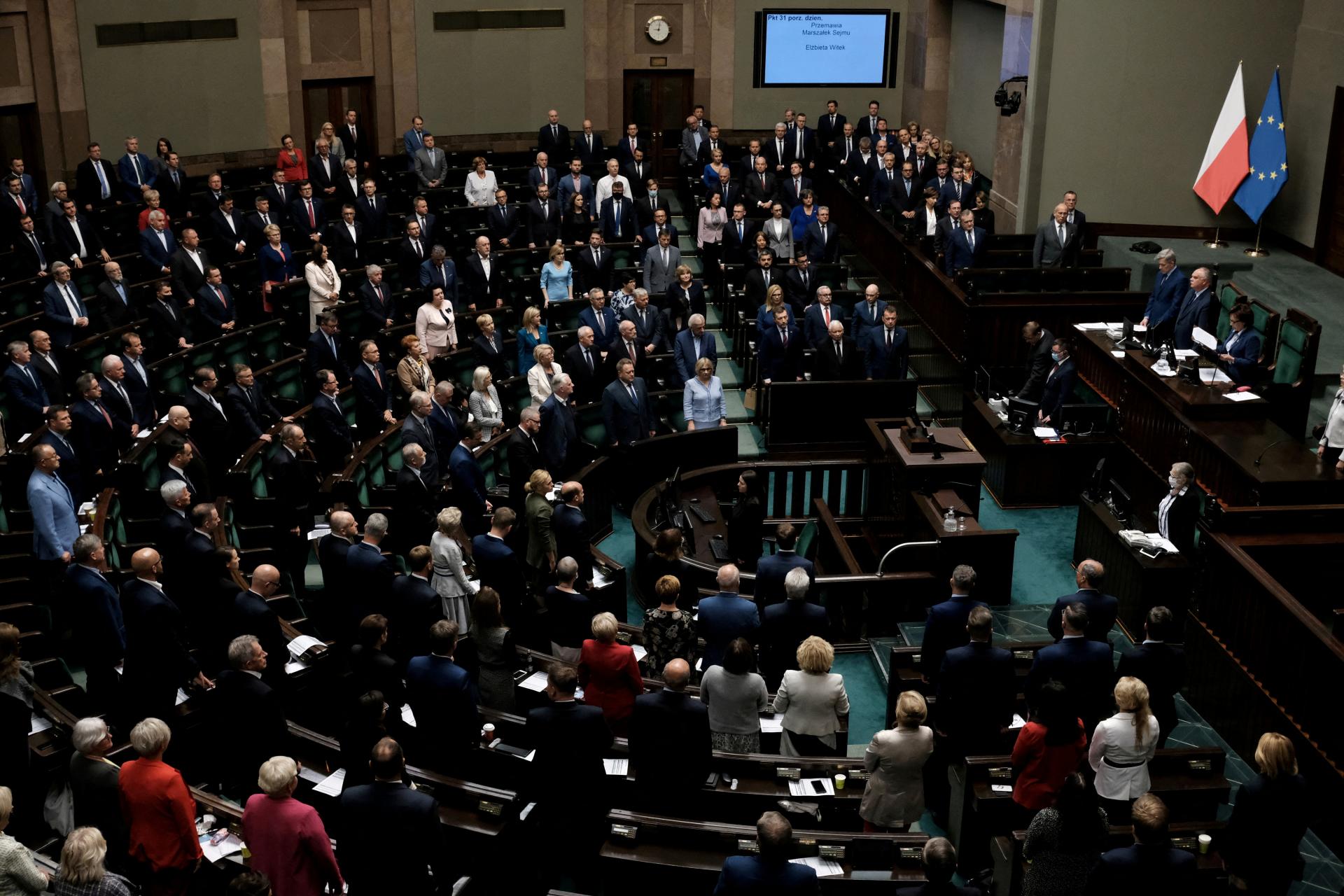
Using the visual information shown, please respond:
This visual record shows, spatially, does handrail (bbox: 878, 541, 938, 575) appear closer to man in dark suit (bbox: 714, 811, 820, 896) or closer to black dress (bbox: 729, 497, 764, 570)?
black dress (bbox: 729, 497, 764, 570)

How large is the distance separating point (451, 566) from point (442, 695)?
6.08ft

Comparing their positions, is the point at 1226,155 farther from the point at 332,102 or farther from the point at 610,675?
the point at 332,102

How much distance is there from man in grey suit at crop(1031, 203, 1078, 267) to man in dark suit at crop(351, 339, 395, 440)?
21.6 ft

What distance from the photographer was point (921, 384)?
541 inches

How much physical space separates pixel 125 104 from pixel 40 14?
138 centimetres

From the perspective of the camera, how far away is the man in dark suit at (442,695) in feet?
20.7

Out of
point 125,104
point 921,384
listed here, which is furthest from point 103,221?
point 921,384

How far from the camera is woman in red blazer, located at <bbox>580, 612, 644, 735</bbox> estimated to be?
6.64 meters

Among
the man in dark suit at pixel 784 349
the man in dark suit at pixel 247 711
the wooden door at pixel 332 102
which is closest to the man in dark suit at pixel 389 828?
the man in dark suit at pixel 247 711

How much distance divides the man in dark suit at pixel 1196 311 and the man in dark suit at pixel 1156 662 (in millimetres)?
4924

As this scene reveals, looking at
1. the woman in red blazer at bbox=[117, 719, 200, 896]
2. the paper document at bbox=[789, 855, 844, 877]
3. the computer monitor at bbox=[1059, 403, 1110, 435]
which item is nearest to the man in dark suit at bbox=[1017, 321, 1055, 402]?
the computer monitor at bbox=[1059, 403, 1110, 435]

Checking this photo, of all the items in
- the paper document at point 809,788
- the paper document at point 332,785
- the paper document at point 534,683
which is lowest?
the paper document at point 809,788

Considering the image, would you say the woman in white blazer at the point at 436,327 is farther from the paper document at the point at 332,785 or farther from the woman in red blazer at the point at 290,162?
the paper document at the point at 332,785

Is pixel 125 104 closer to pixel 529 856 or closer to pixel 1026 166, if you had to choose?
pixel 1026 166
